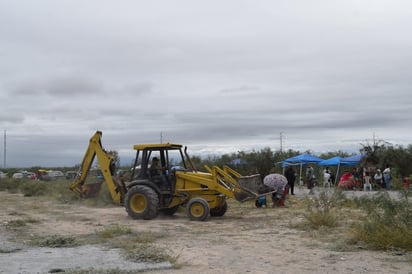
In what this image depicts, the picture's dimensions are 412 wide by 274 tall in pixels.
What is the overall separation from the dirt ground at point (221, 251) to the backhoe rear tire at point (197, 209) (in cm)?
30

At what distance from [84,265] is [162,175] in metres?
8.23

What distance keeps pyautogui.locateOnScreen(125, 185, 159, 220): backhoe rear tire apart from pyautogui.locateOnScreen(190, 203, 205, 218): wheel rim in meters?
1.12

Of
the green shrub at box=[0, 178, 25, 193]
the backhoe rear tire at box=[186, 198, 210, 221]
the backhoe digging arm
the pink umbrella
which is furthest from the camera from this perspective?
the green shrub at box=[0, 178, 25, 193]

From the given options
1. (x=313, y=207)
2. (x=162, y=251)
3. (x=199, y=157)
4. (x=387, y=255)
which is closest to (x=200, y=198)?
(x=313, y=207)

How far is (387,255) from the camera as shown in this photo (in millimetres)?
10117

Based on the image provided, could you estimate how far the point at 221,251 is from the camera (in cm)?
1084

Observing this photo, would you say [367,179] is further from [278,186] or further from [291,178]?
[278,186]

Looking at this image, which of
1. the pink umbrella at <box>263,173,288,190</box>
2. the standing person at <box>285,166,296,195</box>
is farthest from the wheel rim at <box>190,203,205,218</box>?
the standing person at <box>285,166,296,195</box>

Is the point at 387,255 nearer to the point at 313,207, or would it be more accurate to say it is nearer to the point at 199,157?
the point at 313,207

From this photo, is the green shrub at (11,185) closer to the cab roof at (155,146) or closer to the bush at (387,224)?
the cab roof at (155,146)

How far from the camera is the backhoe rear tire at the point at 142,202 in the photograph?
16.8 metres

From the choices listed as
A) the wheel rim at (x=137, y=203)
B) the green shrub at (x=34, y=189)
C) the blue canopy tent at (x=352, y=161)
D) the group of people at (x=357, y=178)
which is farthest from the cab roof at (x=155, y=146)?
the blue canopy tent at (x=352, y=161)

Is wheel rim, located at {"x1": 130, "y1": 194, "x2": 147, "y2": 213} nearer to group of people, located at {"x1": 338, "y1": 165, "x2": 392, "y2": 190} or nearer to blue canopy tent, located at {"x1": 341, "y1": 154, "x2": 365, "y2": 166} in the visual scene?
group of people, located at {"x1": 338, "y1": 165, "x2": 392, "y2": 190}

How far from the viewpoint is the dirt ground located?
9086mm
